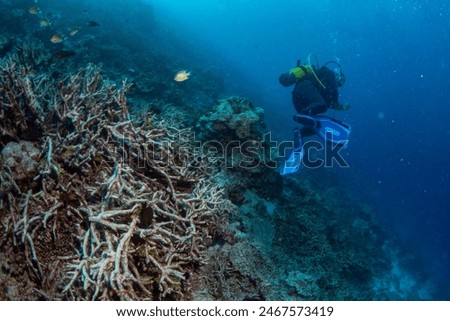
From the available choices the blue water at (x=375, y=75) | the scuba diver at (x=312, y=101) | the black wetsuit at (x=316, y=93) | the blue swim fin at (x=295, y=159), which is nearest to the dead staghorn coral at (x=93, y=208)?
the blue swim fin at (x=295, y=159)

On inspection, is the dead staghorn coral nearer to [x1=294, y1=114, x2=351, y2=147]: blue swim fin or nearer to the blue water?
[x1=294, y1=114, x2=351, y2=147]: blue swim fin

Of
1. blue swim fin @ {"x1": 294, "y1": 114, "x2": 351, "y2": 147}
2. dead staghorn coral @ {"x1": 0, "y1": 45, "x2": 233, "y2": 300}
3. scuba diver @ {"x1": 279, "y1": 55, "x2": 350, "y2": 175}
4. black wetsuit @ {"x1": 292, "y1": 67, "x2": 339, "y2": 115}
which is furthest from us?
black wetsuit @ {"x1": 292, "y1": 67, "x2": 339, "y2": 115}

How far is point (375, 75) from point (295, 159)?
104 m

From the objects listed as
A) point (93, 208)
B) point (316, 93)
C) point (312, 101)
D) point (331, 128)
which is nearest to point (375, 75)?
point (316, 93)

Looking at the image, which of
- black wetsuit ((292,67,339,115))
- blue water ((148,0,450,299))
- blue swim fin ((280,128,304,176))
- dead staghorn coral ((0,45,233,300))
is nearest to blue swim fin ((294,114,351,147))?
black wetsuit ((292,67,339,115))

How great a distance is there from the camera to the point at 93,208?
2988mm

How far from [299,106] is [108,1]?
93.6 ft

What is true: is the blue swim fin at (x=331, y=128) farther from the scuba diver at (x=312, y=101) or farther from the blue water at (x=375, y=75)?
the blue water at (x=375, y=75)

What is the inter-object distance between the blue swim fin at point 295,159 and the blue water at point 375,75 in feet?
42.4

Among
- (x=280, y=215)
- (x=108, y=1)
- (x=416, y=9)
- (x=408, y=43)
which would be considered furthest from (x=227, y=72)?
(x=416, y=9)

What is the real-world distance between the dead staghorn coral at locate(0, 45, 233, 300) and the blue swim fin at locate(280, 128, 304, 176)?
3511 mm

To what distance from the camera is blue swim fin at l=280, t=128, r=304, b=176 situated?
7078 millimetres

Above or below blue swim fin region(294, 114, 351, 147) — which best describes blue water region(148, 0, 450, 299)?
below

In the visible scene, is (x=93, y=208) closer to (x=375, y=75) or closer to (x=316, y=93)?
(x=316, y=93)
